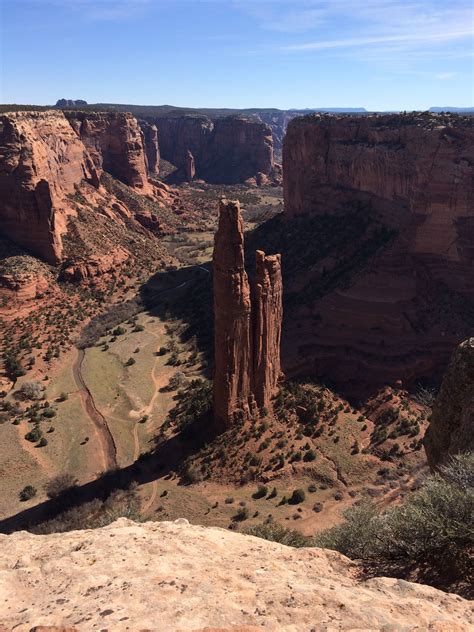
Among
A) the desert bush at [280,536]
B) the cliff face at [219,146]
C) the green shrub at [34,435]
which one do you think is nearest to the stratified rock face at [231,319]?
the desert bush at [280,536]

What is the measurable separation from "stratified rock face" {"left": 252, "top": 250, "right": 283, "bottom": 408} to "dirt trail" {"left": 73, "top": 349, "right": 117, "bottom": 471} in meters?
11.4

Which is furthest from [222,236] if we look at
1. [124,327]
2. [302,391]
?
[124,327]

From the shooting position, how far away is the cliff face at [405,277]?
42844mm

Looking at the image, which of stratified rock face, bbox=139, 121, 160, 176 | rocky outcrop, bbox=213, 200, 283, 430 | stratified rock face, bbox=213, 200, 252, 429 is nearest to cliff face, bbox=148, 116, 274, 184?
stratified rock face, bbox=139, 121, 160, 176

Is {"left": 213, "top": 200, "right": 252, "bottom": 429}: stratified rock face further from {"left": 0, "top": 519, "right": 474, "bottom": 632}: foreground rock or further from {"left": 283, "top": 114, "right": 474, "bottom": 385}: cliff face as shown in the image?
{"left": 0, "top": 519, "right": 474, "bottom": 632}: foreground rock

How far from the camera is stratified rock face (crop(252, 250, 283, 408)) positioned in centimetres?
3362

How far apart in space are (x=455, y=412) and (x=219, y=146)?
553ft

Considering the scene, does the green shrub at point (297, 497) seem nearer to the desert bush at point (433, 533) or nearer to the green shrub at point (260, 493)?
the green shrub at point (260, 493)

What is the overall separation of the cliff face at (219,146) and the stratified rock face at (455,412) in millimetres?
151059

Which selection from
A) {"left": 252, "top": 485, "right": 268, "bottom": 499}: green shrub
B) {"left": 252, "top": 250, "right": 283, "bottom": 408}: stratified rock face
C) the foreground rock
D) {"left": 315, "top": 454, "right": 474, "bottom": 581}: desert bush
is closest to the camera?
the foreground rock

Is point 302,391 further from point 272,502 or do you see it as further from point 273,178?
point 273,178

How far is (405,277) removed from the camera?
4675 centimetres

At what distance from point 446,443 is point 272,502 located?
13931 millimetres

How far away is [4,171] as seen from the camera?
200 feet
